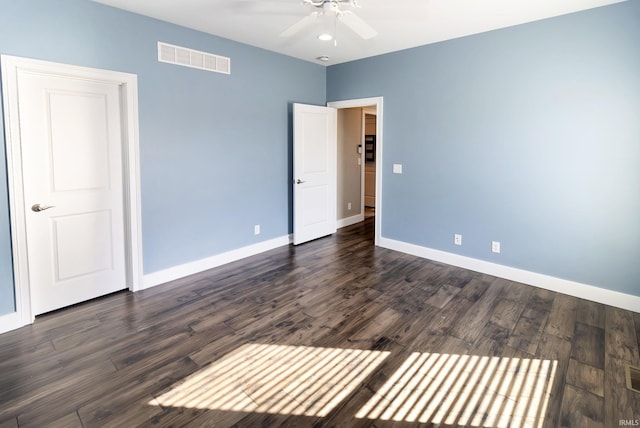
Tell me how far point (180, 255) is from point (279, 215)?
161cm

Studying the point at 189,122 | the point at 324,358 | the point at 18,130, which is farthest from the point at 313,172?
the point at 18,130

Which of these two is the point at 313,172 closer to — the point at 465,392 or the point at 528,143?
the point at 528,143

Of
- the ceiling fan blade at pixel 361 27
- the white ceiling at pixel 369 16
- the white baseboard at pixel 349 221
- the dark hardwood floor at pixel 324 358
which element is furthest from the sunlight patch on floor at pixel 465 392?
the white baseboard at pixel 349 221

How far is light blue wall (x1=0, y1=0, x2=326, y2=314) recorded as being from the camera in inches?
114

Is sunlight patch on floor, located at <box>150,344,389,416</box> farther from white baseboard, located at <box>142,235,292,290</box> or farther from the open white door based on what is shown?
the open white door

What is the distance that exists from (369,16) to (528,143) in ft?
7.00

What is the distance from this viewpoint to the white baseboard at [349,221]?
21.3 feet

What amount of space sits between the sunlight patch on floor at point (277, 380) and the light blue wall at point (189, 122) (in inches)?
73.2

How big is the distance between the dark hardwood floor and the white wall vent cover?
242 cm

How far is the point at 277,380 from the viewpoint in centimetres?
225

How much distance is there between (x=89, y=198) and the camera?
3.28 m

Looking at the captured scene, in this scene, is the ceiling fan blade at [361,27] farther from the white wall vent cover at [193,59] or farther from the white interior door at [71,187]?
the white interior door at [71,187]

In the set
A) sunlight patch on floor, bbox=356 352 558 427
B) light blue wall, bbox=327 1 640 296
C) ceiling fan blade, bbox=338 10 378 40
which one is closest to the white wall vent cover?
ceiling fan blade, bbox=338 10 378 40

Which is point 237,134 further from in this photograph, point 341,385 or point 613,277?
point 613,277
